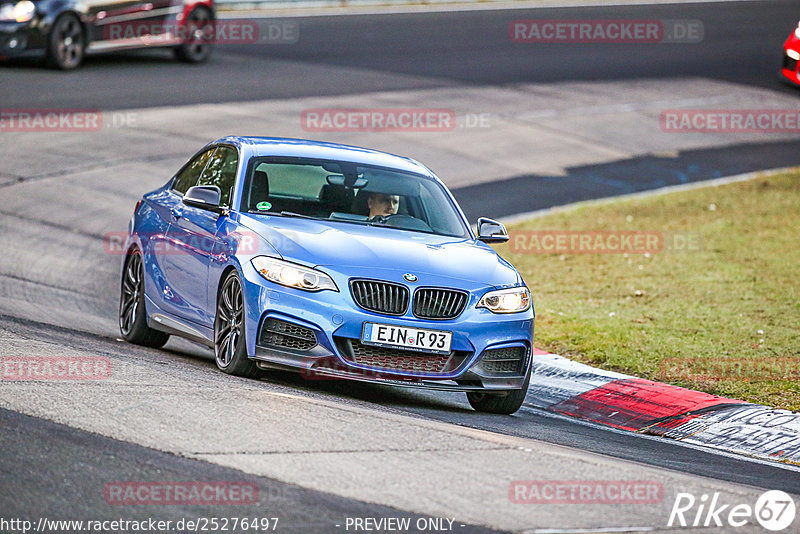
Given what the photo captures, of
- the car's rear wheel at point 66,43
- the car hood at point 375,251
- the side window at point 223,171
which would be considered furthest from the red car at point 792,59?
the car's rear wheel at point 66,43

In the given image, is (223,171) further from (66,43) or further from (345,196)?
(66,43)

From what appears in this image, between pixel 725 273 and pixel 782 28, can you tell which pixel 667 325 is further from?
pixel 782 28

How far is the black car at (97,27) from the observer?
20.9 m

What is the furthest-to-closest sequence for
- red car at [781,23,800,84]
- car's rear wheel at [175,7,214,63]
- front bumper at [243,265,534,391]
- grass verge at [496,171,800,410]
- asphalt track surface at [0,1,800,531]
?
car's rear wheel at [175,7,214,63]
red car at [781,23,800,84]
grass verge at [496,171,800,410]
front bumper at [243,265,534,391]
asphalt track surface at [0,1,800,531]

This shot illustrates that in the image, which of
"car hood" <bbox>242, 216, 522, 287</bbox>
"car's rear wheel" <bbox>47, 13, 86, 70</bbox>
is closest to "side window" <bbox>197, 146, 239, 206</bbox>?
"car hood" <bbox>242, 216, 522, 287</bbox>

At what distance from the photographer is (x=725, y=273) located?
1433 cm

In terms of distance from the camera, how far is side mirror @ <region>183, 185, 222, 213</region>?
8852mm

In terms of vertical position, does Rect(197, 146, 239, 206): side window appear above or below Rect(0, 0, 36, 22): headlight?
below

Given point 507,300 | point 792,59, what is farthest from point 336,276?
point 792,59

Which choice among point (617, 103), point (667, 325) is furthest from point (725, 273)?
point (617, 103)

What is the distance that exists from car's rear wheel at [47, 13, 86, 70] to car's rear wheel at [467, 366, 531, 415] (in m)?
14.7

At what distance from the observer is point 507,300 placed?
8.34 metres

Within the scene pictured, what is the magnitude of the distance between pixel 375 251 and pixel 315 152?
1.56 meters

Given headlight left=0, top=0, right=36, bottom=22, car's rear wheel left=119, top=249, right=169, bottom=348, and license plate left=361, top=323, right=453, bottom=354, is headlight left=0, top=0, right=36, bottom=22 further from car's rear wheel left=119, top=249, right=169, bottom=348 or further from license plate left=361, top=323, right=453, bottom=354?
license plate left=361, top=323, right=453, bottom=354
